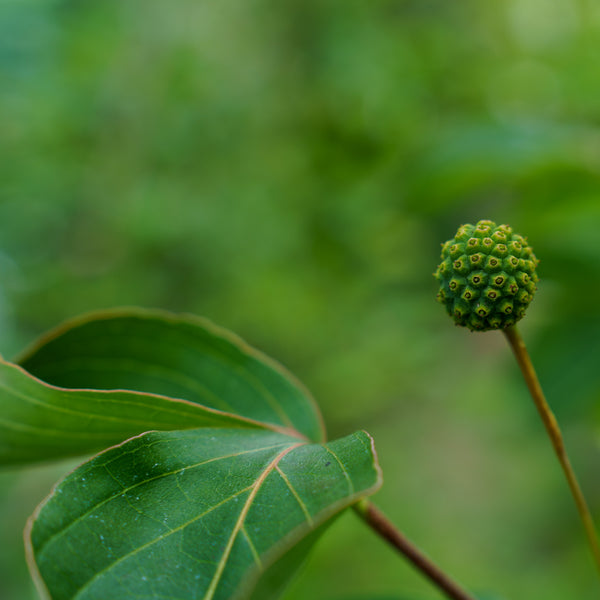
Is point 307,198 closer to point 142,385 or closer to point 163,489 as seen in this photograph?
point 142,385

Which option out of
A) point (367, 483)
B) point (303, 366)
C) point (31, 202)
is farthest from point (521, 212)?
point (31, 202)

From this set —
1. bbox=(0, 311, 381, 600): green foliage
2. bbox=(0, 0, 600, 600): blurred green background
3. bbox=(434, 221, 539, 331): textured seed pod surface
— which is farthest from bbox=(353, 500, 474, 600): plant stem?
bbox=(0, 0, 600, 600): blurred green background

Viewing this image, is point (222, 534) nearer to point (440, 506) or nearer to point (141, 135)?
point (141, 135)

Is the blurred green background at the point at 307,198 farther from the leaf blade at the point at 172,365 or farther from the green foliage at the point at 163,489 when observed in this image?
the green foliage at the point at 163,489

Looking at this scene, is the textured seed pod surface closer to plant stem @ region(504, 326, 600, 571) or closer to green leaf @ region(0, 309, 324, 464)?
plant stem @ region(504, 326, 600, 571)

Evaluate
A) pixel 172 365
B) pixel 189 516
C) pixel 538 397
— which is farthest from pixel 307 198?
pixel 189 516

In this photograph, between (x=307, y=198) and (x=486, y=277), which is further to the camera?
(x=307, y=198)
